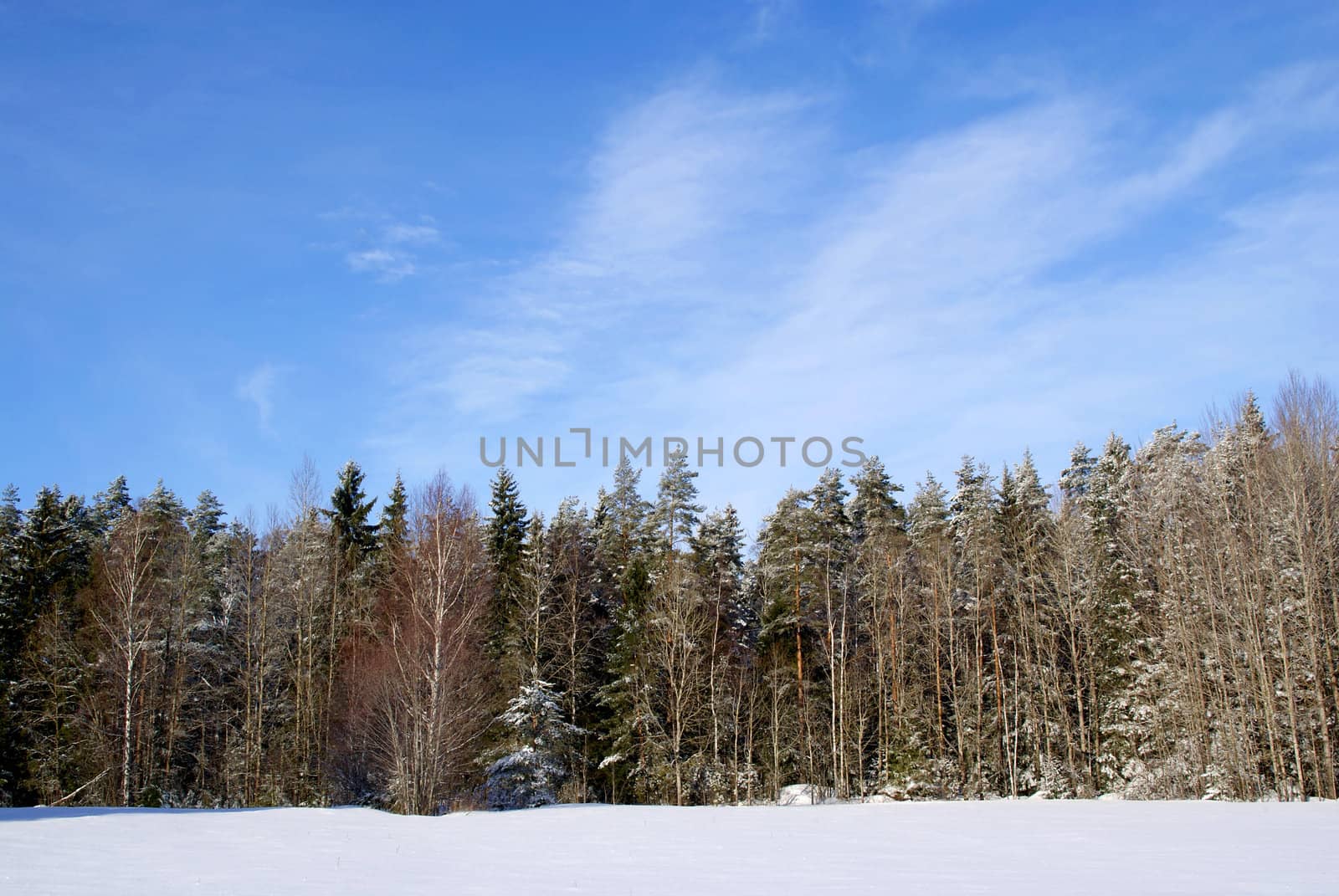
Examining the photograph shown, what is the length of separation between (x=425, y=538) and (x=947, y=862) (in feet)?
66.5

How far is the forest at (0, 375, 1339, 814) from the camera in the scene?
2938cm

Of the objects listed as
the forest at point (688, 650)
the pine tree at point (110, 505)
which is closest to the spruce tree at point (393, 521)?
the forest at point (688, 650)

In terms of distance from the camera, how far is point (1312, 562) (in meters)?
28.4

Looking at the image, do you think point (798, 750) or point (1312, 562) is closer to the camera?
point (1312, 562)

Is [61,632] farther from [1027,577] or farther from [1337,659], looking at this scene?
[1337,659]

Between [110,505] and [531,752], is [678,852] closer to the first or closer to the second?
[531,752]

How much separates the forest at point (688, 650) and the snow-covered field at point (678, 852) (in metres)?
8.09

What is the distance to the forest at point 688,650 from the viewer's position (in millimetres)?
29375

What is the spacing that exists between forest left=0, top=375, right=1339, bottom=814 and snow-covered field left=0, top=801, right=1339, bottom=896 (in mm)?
8089

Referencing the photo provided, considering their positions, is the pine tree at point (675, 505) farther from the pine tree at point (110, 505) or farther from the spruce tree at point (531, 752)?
the pine tree at point (110, 505)

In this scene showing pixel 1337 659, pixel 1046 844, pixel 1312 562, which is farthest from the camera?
pixel 1337 659

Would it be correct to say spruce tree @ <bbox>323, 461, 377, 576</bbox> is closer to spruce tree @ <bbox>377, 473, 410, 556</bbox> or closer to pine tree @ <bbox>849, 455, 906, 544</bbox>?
spruce tree @ <bbox>377, 473, 410, 556</bbox>

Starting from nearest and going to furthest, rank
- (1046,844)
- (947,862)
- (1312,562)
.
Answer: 1. (947,862)
2. (1046,844)
3. (1312,562)

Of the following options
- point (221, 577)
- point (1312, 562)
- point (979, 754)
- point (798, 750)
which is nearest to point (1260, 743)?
point (1312, 562)
